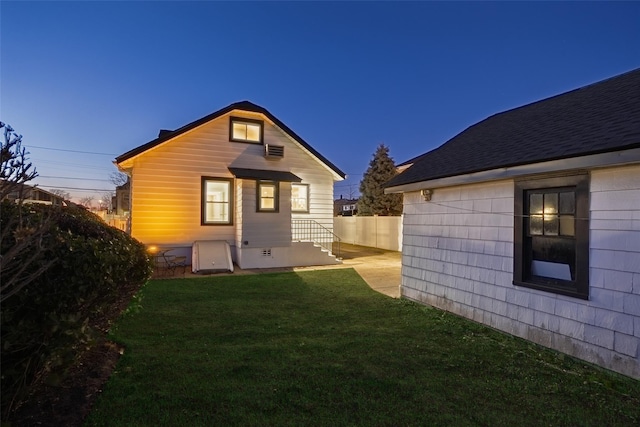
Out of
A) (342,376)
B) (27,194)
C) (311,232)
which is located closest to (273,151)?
(311,232)

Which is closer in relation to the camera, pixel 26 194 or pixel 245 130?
pixel 26 194

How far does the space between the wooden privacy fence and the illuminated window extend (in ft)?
18.2

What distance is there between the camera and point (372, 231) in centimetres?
1992

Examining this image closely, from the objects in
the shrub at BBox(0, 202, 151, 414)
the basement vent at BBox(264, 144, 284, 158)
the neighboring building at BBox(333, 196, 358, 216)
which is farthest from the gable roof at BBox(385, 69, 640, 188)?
the neighboring building at BBox(333, 196, 358, 216)

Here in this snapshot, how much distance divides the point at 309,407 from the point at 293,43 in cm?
3896

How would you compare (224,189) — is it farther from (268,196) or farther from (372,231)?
(372,231)

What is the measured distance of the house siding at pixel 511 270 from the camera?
372 centimetres

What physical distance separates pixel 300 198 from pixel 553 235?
10681 mm

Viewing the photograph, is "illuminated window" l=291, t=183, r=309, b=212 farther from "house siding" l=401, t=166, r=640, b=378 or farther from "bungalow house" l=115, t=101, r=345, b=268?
"house siding" l=401, t=166, r=640, b=378

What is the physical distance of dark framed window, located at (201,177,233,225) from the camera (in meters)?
12.6

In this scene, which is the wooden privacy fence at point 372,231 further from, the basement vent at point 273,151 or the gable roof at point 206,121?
the basement vent at point 273,151

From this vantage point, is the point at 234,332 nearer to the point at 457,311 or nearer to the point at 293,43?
the point at 457,311

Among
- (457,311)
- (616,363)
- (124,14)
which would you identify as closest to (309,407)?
(616,363)

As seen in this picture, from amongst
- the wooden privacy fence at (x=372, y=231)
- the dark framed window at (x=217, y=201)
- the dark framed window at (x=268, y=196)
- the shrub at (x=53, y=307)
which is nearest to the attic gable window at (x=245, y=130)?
the dark framed window at (x=217, y=201)
